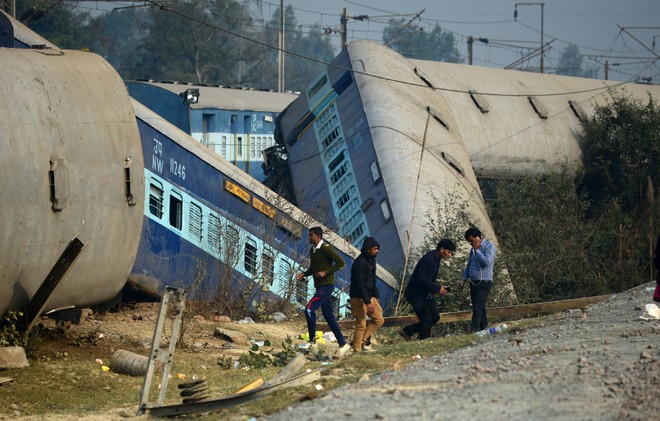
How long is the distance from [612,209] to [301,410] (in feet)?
69.5

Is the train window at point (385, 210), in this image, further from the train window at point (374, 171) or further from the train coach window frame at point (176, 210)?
the train coach window frame at point (176, 210)

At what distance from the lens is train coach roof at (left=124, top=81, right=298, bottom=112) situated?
106 ft

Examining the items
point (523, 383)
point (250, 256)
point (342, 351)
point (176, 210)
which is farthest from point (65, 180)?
point (250, 256)

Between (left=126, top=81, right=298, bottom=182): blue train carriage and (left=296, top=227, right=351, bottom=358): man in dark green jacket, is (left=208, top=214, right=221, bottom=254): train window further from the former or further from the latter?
(left=126, top=81, right=298, bottom=182): blue train carriage

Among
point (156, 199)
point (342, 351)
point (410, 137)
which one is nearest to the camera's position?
point (342, 351)

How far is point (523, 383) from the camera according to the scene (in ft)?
24.3

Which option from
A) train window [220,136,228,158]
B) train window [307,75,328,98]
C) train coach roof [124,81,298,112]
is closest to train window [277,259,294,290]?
train window [307,75,328,98]

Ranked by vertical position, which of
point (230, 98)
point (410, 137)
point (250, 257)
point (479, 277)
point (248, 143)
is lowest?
point (250, 257)

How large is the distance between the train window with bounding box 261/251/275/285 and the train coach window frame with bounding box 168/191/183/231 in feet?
5.01

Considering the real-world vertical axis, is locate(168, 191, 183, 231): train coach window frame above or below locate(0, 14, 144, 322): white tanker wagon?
below

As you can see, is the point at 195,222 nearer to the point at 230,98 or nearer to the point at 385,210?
the point at 385,210

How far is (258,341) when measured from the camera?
560 inches

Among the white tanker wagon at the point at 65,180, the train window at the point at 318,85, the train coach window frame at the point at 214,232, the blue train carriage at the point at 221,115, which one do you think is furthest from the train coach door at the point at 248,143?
the white tanker wagon at the point at 65,180

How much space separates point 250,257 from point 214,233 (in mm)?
747
